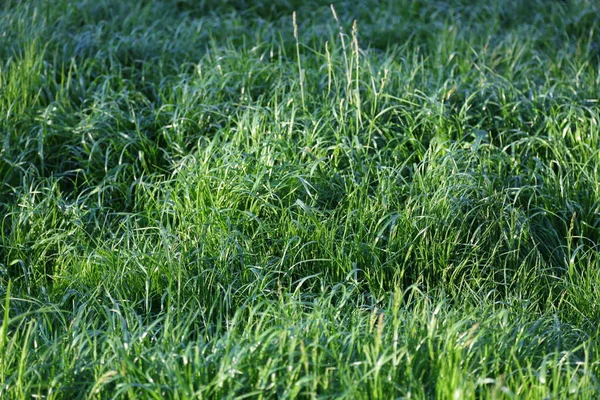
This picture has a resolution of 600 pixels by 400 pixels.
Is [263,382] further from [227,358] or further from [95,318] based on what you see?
[95,318]

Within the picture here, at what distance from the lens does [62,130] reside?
4359 millimetres

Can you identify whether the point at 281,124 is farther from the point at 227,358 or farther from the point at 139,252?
the point at 227,358

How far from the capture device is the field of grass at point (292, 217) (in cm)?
269

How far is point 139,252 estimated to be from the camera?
11.1 ft

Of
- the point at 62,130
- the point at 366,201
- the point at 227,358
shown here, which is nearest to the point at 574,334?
the point at 366,201

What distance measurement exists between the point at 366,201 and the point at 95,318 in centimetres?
124

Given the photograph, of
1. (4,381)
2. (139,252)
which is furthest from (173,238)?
(4,381)

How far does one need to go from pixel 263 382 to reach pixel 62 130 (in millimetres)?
2294

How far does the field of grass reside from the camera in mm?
2686

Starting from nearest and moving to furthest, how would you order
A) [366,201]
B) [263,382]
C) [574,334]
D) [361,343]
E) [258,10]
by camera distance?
[263,382], [361,343], [574,334], [366,201], [258,10]

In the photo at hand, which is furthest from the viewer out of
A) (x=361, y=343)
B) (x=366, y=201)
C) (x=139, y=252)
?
(x=366, y=201)

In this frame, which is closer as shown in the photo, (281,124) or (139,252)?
(139,252)

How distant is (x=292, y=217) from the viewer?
369cm

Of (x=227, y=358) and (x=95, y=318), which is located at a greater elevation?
(x=227, y=358)
